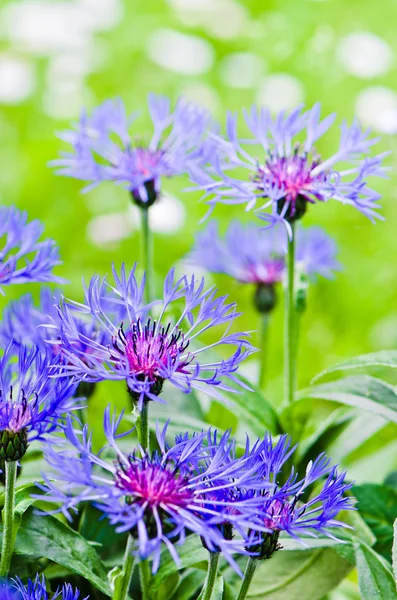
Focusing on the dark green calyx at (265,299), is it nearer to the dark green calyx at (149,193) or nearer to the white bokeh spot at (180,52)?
the dark green calyx at (149,193)

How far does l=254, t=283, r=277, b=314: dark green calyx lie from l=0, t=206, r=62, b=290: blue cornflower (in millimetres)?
418

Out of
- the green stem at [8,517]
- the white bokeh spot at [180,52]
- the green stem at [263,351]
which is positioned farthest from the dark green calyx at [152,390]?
the white bokeh spot at [180,52]

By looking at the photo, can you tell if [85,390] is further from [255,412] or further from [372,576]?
[372,576]

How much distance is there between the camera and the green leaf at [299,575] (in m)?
0.82

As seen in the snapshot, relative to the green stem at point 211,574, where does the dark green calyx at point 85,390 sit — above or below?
above

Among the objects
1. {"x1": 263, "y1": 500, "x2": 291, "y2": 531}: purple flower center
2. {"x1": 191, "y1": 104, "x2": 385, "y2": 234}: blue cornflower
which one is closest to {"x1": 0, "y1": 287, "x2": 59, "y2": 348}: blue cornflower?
{"x1": 191, "y1": 104, "x2": 385, "y2": 234}: blue cornflower

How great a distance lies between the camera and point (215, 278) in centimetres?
183

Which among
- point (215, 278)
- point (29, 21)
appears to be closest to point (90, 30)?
point (29, 21)

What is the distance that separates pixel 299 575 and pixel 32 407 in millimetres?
352

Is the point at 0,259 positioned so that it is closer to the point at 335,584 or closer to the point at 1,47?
the point at 335,584

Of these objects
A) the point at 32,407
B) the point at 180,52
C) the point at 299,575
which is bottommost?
the point at 299,575

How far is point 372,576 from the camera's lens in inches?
28.4

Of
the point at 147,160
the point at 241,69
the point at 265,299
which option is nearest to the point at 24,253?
the point at 147,160

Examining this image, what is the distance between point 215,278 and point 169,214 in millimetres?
235
